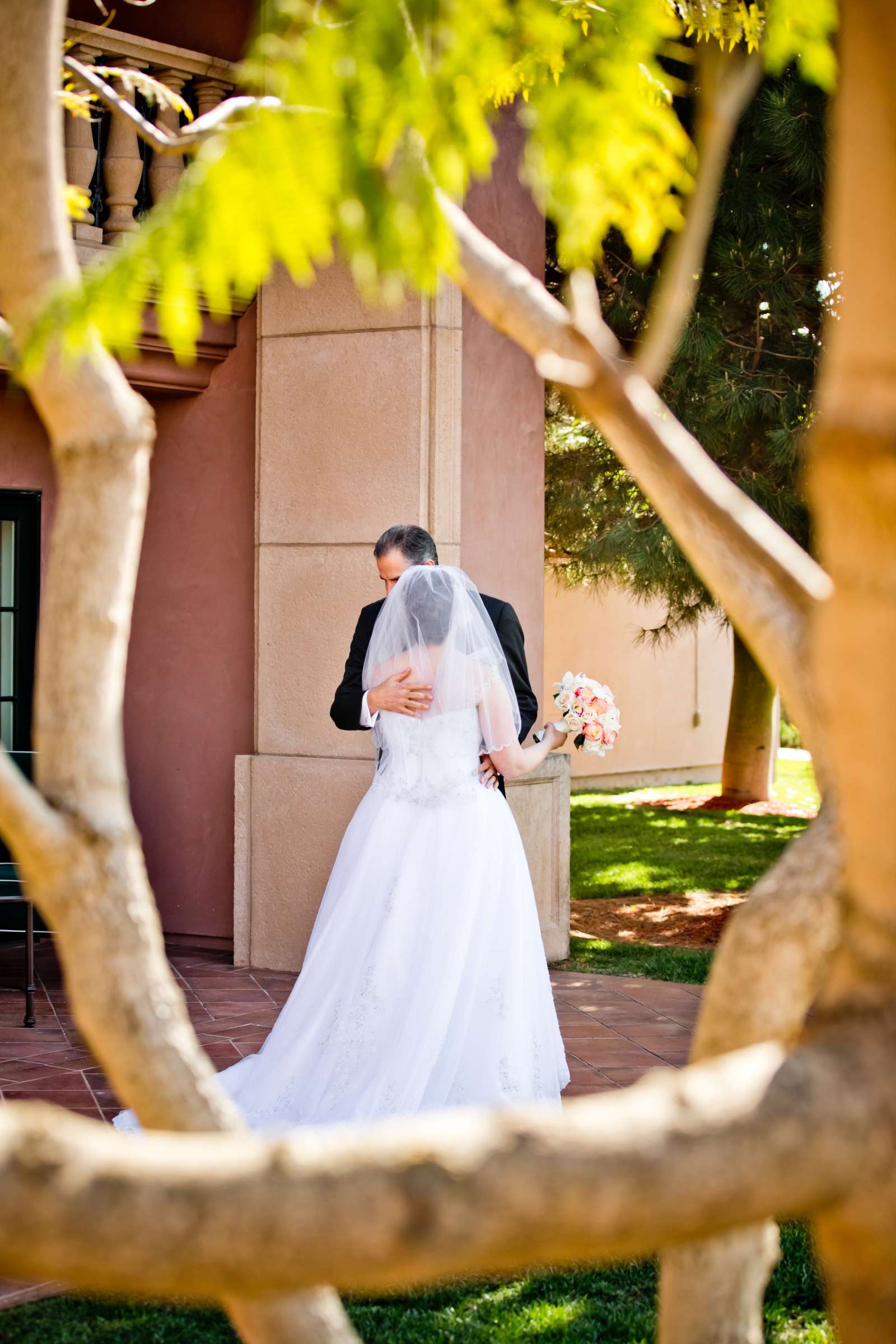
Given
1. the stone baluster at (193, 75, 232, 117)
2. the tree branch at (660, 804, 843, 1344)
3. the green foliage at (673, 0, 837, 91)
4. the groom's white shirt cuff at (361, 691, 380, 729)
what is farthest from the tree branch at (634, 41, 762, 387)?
the stone baluster at (193, 75, 232, 117)

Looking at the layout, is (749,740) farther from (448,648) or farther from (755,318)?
(448,648)

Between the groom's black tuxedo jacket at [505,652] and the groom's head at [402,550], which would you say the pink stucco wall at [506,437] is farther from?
the groom's head at [402,550]

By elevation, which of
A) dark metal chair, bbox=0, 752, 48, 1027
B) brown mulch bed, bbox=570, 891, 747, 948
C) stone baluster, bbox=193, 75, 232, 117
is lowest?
brown mulch bed, bbox=570, 891, 747, 948

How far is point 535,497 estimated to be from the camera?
7.93m

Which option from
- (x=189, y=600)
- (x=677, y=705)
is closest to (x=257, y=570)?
(x=189, y=600)

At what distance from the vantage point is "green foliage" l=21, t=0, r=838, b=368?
1.31 metres

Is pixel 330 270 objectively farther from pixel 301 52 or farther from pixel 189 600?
pixel 301 52

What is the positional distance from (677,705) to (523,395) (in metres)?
13.0

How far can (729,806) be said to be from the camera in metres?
15.9

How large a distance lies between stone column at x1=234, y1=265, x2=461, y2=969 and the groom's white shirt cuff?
6.43ft

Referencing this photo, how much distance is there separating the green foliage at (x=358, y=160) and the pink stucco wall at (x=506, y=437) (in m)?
5.64

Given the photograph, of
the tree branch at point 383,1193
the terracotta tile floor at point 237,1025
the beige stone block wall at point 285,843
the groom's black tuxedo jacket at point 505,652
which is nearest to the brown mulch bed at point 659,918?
the terracotta tile floor at point 237,1025

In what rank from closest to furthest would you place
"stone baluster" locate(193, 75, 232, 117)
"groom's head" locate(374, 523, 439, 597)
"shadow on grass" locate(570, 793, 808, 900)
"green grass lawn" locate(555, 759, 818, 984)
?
"groom's head" locate(374, 523, 439, 597)
"stone baluster" locate(193, 75, 232, 117)
"green grass lawn" locate(555, 759, 818, 984)
"shadow on grass" locate(570, 793, 808, 900)

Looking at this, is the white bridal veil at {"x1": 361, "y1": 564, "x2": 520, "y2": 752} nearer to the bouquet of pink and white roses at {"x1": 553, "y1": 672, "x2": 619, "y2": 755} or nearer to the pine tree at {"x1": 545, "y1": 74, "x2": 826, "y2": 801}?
the bouquet of pink and white roses at {"x1": 553, "y1": 672, "x2": 619, "y2": 755}
